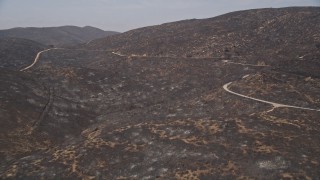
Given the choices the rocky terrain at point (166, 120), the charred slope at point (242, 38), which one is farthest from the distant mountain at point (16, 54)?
the charred slope at point (242, 38)

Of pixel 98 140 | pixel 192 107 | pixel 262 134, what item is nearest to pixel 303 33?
pixel 192 107

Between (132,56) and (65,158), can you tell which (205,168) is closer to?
(65,158)

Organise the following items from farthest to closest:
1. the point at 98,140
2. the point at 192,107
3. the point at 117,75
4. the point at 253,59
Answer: the point at 253,59
the point at 117,75
the point at 192,107
the point at 98,140

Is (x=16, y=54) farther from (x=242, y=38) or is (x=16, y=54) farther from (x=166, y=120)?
(x=166, y=120)

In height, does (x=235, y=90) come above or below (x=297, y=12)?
below

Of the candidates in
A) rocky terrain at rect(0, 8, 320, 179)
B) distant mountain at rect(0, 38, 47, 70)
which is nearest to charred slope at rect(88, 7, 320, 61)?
rocky terrain at rect(0, 8, 320, 179)

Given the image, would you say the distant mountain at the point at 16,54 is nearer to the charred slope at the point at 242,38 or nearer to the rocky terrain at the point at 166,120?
the rocky terrain at the point at 166,120
